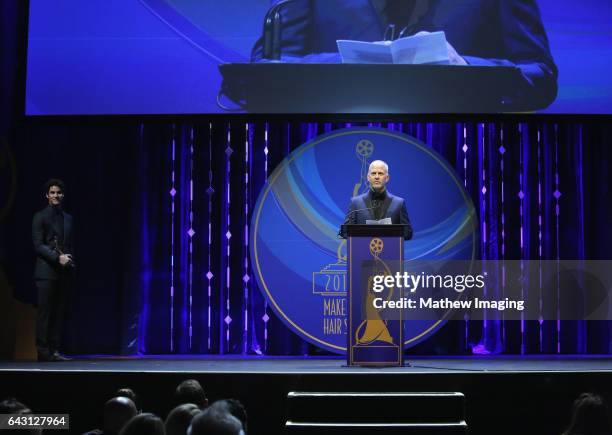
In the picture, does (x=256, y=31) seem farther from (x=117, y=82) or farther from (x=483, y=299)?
(x=483, y=299)

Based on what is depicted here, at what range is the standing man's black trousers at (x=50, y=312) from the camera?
6699 millimetres

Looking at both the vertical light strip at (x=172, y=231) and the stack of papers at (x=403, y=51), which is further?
the vertical light strip at (x=172, y=231)

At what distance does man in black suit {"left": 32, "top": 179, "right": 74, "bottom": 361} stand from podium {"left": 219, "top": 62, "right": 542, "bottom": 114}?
1727 millimetres

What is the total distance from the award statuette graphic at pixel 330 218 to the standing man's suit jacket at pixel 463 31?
0.85m

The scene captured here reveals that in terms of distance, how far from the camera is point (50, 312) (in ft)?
22.3

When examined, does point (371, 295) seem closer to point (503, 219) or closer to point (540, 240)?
point (503, 219)

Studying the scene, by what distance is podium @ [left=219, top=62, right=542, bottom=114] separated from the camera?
23.8 feet


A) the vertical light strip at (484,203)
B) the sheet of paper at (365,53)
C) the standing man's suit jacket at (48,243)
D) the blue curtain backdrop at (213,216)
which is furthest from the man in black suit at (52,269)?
the vertical light strip at (484,203)
